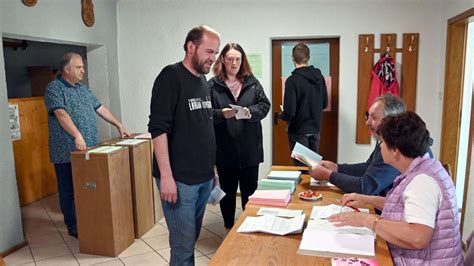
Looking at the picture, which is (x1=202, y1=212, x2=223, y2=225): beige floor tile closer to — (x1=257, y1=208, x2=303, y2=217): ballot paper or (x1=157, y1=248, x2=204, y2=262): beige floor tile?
(x1=157, y1=248, x2=204, y2=262): beige floor tile

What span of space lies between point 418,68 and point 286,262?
10.7ft

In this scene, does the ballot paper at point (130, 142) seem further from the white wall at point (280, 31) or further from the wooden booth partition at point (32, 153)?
the wooden booth partition at point (32, 153)

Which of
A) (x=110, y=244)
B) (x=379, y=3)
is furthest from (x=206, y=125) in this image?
(x=379, y=3)

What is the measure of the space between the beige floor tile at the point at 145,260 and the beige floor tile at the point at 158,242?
5.4 inches

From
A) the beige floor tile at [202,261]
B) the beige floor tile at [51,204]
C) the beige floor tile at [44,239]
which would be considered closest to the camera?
the beige floor tile at [202,261]

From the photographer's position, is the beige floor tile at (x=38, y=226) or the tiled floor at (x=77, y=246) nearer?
the tiled floor at (x=77, y=246)

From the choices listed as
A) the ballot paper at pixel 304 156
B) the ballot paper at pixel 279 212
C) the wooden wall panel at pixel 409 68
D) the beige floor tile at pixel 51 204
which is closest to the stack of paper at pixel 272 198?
the ballot paper at pixel 279 212

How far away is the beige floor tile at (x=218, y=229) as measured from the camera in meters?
3.32

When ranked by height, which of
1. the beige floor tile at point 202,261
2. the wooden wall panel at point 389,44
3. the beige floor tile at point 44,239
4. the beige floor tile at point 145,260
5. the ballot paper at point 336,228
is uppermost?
the wooden wall panel at point 389,44

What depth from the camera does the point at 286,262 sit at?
51.0 inches

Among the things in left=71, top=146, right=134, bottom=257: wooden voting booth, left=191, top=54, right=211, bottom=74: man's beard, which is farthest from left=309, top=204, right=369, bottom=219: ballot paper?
left=71, top=146, right=134, bottom=257: wooden voting booth

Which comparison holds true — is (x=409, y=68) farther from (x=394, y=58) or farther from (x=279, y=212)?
(x=279, y=212)

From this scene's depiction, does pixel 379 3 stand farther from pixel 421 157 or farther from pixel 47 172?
pixel 47 172

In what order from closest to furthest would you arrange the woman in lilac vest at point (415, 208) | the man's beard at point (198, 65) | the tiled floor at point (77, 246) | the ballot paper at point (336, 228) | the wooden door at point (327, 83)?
the woman in lilac vest at point (415, 208) → the ballot paper at point (336, 228) → the man's beard at point (198, 65) → the tiled floor at point (77, 246) → the wooden door at point (327, 83)
